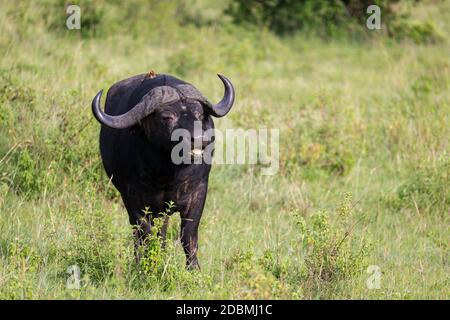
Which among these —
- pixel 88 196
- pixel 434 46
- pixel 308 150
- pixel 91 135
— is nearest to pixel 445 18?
pixel 434 46

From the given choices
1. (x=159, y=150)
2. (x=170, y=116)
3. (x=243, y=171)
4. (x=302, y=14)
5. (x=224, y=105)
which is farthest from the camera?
(x=302, y=14)

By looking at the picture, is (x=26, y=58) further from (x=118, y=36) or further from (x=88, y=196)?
(x=88, y=196)

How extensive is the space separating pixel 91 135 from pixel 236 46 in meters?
5.78

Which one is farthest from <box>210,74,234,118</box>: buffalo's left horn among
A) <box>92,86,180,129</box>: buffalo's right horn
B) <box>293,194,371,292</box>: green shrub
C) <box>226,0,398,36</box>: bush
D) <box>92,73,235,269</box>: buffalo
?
<box>226,0,398,36</box>: bush

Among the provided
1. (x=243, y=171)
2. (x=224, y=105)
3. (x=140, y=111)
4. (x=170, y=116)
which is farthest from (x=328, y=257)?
(x=243, y=171)

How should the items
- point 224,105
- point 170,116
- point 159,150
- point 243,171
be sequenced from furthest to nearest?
1. point 243,171
2. point 224,105
3. point 159,150
4. point 170,116

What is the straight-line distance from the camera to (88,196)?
675 cm

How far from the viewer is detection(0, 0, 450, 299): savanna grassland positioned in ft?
20.2

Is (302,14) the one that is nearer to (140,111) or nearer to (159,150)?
(159,150)

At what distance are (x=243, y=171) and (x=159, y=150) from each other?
285cm

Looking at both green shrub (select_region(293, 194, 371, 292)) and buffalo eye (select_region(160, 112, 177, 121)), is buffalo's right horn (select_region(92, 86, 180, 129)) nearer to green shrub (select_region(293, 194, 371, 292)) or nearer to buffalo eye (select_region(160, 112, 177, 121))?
buffalo eye (select_region(160, 112, 177, 121))

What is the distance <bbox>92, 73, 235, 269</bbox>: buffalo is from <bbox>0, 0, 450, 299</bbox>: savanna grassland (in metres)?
0.23

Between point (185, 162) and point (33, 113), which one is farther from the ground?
point (33, 113)

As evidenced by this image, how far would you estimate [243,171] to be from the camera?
9141mm
